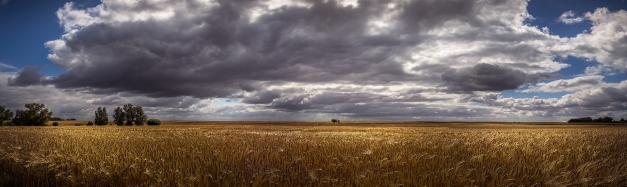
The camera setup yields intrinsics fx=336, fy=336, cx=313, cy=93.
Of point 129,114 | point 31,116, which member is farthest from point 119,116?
point 31,116

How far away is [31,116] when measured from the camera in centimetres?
8581

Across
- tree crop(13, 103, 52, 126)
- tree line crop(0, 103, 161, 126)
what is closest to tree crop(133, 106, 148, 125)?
tree line crop(0, 103, 161, 126)

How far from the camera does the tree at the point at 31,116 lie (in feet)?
281

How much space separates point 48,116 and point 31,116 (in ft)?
11.5

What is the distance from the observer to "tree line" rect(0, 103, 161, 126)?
85938 millimetres

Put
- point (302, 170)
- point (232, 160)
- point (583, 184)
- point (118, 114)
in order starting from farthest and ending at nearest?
point (118, 114)
point (232, 160)
point (302, 170)
point (583, 184)

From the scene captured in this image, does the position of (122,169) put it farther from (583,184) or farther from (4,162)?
(583,184)

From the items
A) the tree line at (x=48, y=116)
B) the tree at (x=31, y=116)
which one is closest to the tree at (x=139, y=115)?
the tree line at (x=48, y=116)

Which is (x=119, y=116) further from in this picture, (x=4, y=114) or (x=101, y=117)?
(x=4, y=114)

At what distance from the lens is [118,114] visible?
10406 centimetres

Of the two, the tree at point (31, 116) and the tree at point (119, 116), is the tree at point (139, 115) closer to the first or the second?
the tree at point (119, 116)

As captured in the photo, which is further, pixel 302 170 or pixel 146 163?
pixel 146 163

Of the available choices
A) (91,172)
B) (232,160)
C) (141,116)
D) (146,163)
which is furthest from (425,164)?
(141,116)

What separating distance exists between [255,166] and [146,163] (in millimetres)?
2314
